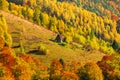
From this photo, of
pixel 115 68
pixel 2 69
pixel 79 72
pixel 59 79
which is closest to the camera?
pixel 2 69

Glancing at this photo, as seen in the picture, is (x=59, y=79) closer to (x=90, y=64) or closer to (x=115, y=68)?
(x=90, y=64)

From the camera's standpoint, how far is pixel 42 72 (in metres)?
152

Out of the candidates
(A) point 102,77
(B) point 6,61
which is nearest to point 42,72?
(B) point 6,61

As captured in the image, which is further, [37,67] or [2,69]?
[37,67]

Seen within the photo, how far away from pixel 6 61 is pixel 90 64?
33.3 meters

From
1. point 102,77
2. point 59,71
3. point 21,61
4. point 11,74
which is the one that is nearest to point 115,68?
point 102,77

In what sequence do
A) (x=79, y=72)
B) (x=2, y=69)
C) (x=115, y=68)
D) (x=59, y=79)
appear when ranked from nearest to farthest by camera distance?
(x=2, y=69) → (x=59, y=79) → (x=79, y=72) → (x=115, y=68)

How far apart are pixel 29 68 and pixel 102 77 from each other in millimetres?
29800

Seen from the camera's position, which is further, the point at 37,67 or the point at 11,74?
the point at 37,67

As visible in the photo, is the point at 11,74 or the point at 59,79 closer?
the point at 11,74

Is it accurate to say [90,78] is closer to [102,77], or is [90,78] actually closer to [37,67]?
[102,77]

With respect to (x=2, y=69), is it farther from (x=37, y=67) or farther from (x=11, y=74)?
(x=37, y=67)

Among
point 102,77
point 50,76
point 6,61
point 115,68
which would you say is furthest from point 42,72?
point 115,68

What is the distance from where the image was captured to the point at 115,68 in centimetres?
17225
